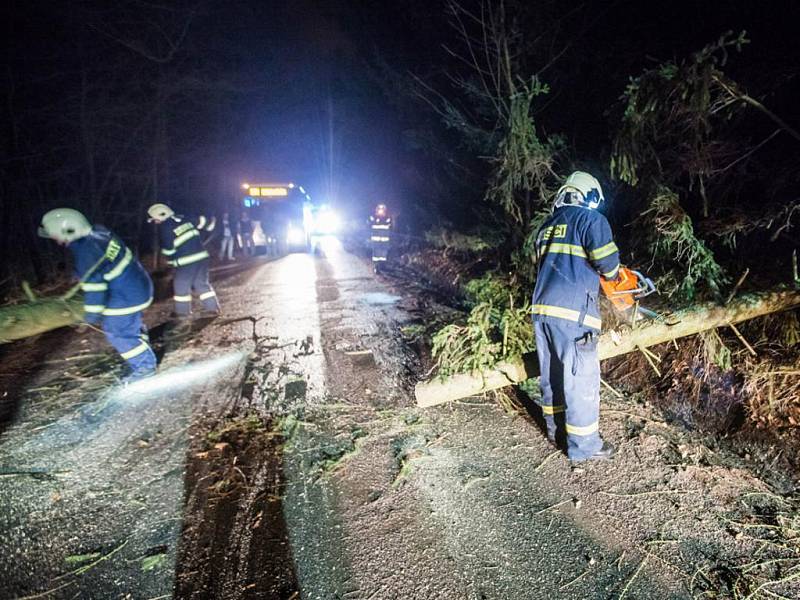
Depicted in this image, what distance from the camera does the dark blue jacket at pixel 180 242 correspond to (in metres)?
6.35

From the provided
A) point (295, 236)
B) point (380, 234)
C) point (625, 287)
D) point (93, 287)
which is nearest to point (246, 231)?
point (295, 236)

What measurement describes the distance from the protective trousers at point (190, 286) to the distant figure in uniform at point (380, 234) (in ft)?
19.9

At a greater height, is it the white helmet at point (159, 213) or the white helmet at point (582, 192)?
the white helmet at point (159, 213)

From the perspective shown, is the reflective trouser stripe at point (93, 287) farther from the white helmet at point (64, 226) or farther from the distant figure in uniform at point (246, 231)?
the distant figure in uniform at point (246, 231)

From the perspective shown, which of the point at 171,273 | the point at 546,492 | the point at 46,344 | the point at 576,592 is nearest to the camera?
the point at 576,592

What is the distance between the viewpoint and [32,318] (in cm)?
546

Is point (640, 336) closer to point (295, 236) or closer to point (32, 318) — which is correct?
point (32, 318)

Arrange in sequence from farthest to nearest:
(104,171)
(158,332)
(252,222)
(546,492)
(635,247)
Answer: (252,222) → (104,171) → (158,332) → (635,247) → (546,492)

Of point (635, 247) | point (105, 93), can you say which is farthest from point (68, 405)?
point (105, 93)

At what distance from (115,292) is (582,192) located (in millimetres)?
4557

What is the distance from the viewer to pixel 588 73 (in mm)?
6148

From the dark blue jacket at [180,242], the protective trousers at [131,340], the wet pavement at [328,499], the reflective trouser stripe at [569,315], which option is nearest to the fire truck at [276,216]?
the dark blue jacket at [180,242]

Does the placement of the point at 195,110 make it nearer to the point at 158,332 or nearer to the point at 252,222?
the point at 252,222

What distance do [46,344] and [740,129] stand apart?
874 cm
